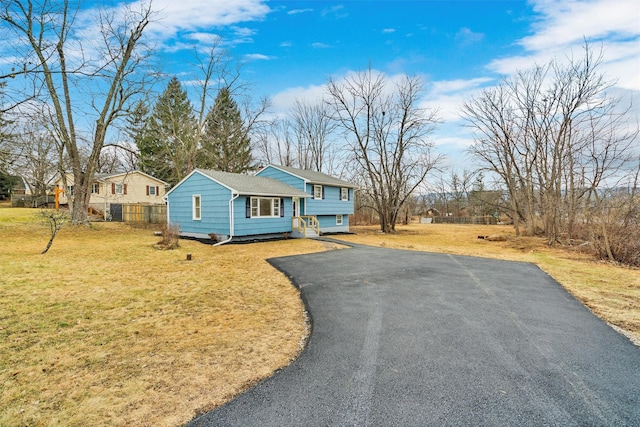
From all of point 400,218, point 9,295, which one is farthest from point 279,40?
point 400,218

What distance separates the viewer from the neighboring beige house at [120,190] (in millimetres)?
27734

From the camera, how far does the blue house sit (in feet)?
50.0

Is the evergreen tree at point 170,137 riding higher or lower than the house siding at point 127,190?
higher

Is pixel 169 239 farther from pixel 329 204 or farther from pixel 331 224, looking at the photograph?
pixel 331 224

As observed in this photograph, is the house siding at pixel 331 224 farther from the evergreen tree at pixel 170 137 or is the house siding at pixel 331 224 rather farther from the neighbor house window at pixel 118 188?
the neighbor house window at pixel 118 188

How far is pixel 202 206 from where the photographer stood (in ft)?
53.8

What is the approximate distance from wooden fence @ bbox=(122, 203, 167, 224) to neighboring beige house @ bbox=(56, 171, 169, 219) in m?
2.82

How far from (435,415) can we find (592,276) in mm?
8959

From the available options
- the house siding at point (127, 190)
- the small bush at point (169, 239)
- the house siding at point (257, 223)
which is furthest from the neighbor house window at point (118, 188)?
the small bush at point (169, 239)

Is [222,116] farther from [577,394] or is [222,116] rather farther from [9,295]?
[577,394]

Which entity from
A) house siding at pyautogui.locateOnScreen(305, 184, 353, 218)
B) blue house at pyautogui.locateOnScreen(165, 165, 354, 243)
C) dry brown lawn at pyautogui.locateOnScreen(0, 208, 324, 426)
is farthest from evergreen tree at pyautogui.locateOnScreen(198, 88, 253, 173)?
dry brown lawn at pyautogui.locateOnScreen(0, 208, 324, 426)

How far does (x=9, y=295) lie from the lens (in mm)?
5566

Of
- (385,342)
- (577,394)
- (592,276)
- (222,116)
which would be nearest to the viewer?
(577,394)

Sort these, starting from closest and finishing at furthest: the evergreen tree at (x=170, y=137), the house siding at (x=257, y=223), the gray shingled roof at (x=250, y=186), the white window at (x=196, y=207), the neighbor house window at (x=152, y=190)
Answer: the house siding at (x=257, y=223), the gray shingled roof at (x=250, y=186), the white window at (x=196, y=207), the evergreen tree at (x=170, y=137), the neighbor house window at (x=152, y=190)
